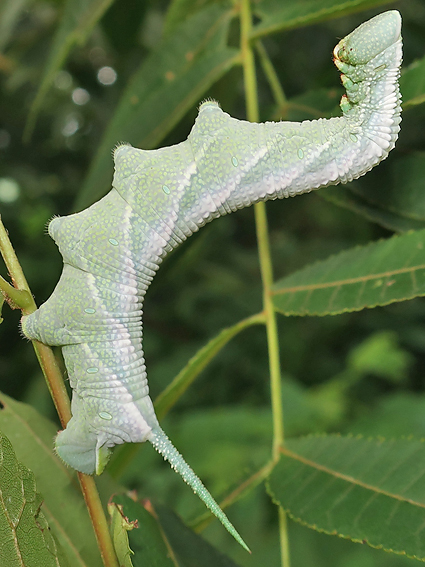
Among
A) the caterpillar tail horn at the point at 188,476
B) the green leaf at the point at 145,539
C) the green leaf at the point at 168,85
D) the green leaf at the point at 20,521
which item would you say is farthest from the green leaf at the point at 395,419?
the green leaf at the point at 20,521

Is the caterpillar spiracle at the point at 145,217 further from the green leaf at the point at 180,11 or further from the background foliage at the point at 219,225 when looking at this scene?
the green leaf at the point at 180,11

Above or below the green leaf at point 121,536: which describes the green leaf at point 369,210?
above

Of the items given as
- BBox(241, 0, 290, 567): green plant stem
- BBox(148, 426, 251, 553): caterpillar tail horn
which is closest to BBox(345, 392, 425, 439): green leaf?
BBox(241, 0, 290, 567): green plant stem

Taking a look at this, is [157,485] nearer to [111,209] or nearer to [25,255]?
[25,255]

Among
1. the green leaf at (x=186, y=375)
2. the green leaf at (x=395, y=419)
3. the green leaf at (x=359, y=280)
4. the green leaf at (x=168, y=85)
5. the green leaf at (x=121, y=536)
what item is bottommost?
the green leaf at (x=395, y=419)

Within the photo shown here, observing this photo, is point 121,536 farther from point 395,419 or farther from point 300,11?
point 395,419
